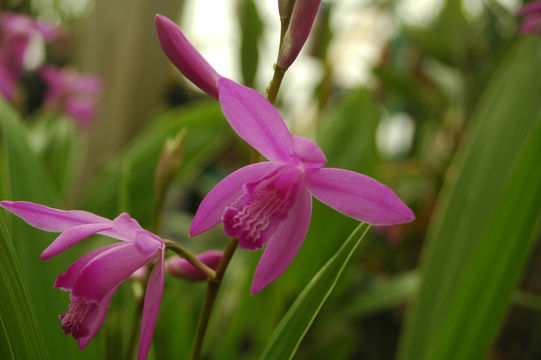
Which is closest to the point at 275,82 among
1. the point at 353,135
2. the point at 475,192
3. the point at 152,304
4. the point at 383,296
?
the point at 152,304

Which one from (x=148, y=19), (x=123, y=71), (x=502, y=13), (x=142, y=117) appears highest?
(x=502, y=13)

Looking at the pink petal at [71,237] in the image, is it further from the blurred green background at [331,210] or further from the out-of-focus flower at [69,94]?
the out-of-focus flower at [69,94]

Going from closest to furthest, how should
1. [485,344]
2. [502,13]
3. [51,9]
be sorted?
[485,344]
[502,13]
[51,9]

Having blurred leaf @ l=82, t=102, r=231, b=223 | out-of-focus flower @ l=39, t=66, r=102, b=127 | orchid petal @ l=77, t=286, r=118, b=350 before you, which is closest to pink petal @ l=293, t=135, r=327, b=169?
orchid petal @ l=77, t=286, r=118, b=350

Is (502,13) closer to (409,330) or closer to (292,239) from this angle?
(409,330)

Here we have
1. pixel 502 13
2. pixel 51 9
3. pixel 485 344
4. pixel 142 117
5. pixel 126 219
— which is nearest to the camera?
pixel 126 219

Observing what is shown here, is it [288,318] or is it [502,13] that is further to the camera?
[502,13]

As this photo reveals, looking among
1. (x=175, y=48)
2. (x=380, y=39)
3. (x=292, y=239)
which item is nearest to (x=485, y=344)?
(x=292, y=239)
